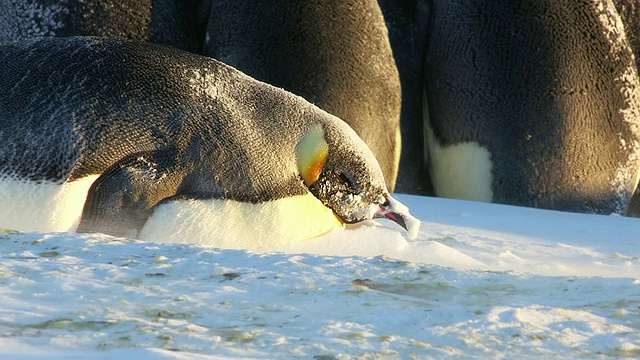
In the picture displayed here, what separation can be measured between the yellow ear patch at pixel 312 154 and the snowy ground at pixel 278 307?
92cm

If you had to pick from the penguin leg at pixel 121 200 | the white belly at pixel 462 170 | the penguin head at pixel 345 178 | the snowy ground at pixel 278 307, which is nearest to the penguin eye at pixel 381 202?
the penguin head at pixel 345 178

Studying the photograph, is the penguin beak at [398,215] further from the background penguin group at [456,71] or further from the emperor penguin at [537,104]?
the emperor penguin at [537,104]

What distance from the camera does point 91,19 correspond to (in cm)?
382

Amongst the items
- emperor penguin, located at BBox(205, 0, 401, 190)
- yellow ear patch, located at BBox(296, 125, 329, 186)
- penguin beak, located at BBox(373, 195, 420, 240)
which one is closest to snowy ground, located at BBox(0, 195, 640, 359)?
yellow ear patch, located at BBox(296, 125, 329, 186)

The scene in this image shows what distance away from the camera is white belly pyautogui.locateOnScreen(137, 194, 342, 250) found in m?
2.68

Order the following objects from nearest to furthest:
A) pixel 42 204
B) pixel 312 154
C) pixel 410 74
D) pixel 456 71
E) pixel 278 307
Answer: pixel 278 307 → pixel 42 204 → pixel 312 154 → pixel 456 71 → pixel 410 74

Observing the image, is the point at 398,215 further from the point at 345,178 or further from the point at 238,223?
the point at 238,223

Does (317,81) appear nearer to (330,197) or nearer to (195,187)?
(330,197)

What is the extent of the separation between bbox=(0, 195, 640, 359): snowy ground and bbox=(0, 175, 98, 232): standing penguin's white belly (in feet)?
1.60

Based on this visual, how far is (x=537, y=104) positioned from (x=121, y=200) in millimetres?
1887

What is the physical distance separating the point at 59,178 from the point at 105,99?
26 centimetres

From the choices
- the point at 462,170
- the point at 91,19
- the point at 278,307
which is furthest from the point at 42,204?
the point at 462,170

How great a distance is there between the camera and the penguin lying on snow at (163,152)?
264 centimetres

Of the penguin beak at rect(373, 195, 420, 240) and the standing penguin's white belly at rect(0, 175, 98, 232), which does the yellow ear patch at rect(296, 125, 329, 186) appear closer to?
the penguin beak at rect(373, 195, 420, 240)
